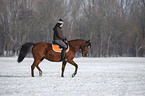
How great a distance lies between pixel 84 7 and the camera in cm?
5806

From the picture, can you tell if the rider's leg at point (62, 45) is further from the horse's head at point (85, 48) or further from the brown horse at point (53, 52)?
the horse's head at point (85, 48)

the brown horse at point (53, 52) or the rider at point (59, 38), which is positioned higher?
the rider at point (59, 38)

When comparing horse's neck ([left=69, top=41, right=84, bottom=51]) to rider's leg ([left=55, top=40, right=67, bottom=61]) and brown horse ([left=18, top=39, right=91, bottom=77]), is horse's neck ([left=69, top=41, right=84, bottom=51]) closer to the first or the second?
brown horse ([left=18, top=39, right=91, bottom=77])

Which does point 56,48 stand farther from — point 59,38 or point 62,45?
point 59,38

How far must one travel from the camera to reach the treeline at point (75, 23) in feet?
159

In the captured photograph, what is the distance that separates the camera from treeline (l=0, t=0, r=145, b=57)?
48438mm

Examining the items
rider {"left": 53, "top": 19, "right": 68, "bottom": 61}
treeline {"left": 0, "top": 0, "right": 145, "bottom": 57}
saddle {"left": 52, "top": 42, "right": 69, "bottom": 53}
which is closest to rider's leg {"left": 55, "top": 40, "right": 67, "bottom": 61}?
rider {"left": 53, "top": 19, "right": 68, "bottom": 61}

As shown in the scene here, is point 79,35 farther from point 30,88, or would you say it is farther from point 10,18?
point 30,88

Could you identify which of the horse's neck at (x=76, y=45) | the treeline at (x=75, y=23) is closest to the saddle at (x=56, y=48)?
the horse's neck at (x=76, y=45)

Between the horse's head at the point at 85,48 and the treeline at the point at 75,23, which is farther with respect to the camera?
the treeline at the point at 75,23

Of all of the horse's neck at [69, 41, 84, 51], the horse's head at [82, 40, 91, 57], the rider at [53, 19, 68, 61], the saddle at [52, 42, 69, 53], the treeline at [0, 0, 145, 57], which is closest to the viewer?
the rider at [53, 19, 68, 61]

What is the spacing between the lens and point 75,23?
58062 millimetres

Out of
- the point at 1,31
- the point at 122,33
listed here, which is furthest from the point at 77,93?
the point at 122,33

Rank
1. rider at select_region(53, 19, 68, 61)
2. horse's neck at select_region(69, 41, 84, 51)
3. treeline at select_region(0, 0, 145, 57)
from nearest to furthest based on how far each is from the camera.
Result: rider at select_region(53, 19, 68, 61), horse's neck at select_region(69, 41, 84, 51), treeline at select_region(0, 0, 145, 57)
